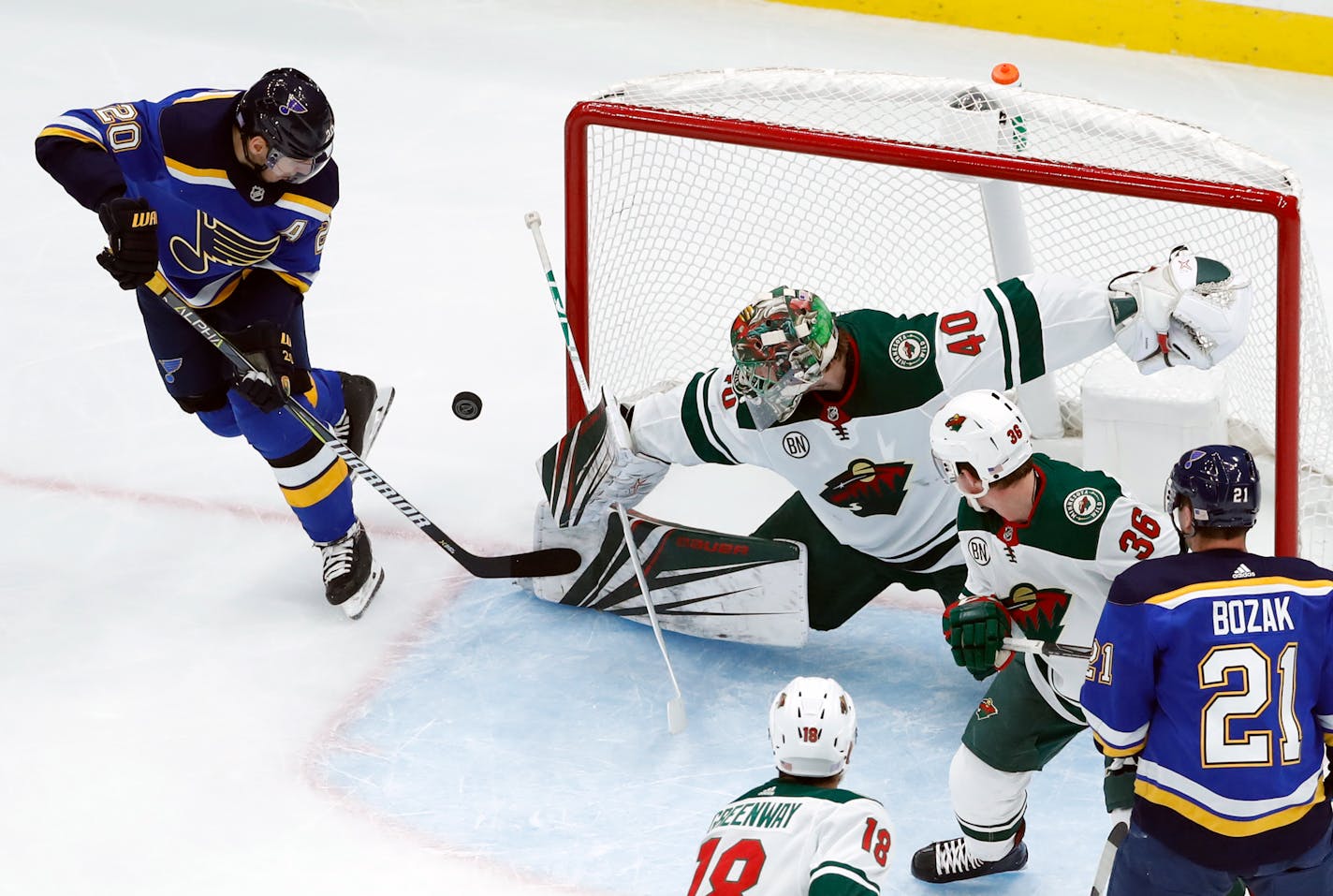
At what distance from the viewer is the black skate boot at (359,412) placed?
12.0 feet

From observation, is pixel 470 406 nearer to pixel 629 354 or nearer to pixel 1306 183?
pixel 629 354

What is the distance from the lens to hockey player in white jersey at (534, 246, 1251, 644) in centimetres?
284

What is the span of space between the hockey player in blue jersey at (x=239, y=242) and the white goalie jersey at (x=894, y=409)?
0.75 metres

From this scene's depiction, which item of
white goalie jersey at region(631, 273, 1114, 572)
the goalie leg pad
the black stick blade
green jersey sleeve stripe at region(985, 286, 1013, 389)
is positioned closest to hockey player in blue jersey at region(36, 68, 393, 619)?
the black stick blade

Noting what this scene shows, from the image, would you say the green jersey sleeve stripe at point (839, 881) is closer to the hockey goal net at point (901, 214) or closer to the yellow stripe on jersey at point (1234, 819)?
the yellow stripe on jersey at point (1234, 819)

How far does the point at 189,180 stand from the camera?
3.22 m

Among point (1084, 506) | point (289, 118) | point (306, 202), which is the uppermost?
point (289, 118)

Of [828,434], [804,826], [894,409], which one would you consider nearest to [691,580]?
[828,434]

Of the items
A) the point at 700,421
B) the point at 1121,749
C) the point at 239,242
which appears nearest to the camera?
the point at 1121,749

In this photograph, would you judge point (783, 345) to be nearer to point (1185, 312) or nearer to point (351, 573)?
point (1185, 312)

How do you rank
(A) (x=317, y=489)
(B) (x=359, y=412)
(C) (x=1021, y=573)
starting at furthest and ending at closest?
(B) (x=359, y=412)
(A) (x=317, y=489)
(C) (x=1021, y=573)

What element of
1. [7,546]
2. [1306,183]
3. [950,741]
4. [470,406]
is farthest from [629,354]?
[1306,183]

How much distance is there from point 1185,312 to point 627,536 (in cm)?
116

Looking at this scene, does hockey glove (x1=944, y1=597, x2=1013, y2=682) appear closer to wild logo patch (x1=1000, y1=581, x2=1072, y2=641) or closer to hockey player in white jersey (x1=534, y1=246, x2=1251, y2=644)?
wild logo patch (x1=1000, y1=581, x2=1072, y2=641)
